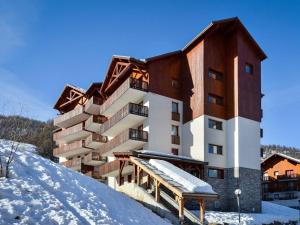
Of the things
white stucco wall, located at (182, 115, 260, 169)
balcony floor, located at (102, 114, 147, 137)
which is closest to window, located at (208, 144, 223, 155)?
white stucco wall, located at (182, 115, 260, 169)

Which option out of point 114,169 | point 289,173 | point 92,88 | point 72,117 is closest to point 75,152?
point 72,117

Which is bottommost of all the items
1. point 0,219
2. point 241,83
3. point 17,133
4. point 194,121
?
point 0,219

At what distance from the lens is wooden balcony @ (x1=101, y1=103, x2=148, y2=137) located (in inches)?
1367

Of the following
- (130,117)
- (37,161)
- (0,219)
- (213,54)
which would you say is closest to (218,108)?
(213,54)

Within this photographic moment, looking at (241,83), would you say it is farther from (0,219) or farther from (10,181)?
(0,219)

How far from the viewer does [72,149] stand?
161 feet

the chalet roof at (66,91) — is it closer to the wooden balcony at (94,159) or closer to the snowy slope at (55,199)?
the wooden balcony at (94,159)

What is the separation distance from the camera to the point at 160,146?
34688mm

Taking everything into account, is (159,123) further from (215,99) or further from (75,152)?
(75,152)

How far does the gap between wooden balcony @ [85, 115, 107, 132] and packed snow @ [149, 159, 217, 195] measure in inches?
633

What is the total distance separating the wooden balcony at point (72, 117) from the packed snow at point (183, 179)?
20.0m

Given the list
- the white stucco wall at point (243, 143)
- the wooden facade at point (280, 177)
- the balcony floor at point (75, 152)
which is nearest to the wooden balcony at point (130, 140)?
the white stucco wall at point (243, 143)

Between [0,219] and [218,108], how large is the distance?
2538 cm

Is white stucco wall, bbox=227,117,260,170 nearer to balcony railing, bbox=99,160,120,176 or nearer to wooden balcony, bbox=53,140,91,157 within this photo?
balcony railing, bbox=99,160,120,176
